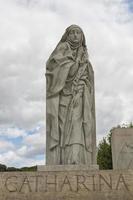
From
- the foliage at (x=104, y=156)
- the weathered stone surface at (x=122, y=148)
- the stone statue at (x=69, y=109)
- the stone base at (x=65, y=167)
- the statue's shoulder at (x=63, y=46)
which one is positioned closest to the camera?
the stone base at (x=65, y=167)

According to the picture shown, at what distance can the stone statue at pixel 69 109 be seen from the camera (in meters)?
13.3

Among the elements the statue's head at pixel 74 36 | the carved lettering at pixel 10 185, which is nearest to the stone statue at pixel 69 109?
the statue's head at pixel 74 36

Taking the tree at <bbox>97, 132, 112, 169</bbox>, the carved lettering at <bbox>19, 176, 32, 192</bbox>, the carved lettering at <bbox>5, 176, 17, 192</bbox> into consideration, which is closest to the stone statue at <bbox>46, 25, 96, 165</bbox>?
the carved lettering at <bbox>19, 176, 32, 192</bbox>

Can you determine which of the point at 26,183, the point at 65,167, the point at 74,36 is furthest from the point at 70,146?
the point at 74,36

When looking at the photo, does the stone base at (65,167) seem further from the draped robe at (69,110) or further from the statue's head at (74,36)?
the statue's head at (74,36)

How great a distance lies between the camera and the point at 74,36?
14.4 meters

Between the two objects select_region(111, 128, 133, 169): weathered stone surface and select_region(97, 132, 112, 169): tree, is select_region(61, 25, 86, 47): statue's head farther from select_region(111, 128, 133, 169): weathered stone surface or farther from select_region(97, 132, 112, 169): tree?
select_region(97, 132, 112, 169): tree

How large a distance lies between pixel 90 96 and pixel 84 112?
0.67 metres

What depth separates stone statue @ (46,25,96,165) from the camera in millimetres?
13266

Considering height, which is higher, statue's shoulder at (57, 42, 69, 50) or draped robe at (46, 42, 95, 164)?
statue's shoulder at (57, 42, 69, 50)

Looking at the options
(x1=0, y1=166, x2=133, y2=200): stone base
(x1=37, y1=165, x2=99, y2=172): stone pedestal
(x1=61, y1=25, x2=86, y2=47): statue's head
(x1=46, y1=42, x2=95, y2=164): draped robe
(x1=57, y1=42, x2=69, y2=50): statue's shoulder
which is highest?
(x1=61, y1=25, x2=86, y2=47): statue's head

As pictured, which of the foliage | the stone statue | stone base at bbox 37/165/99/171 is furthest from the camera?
the foliage

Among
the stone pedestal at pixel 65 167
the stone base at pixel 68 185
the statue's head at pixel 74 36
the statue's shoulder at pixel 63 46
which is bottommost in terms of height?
the stone base at pixel 68 185

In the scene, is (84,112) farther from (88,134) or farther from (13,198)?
(13,198)
